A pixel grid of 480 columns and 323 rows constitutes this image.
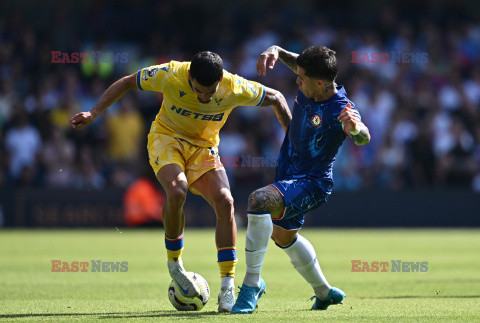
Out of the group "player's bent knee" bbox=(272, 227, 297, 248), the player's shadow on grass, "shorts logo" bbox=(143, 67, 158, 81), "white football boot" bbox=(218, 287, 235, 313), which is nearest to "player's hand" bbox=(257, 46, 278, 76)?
"shorts logo" bbox=(143, 67, 158, 81)

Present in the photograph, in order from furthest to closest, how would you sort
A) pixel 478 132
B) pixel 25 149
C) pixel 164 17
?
pixel 164 17, pixel 478 132, pixel 25 149

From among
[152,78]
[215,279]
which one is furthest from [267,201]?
[215,279]

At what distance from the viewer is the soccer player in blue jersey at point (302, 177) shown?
21.8ft

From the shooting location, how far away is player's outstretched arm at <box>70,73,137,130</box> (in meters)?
7.09

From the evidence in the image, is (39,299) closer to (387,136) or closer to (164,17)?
(387,136)

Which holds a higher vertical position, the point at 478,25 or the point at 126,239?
the point at 478,25

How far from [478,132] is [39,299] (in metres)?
14.2

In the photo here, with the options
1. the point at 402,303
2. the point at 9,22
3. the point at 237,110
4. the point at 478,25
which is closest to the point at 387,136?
the point at 237,110

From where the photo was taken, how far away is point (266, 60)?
7.04 metres

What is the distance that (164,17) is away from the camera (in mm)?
21031

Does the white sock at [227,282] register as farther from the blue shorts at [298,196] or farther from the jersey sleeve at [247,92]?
the jersey sleeve at [247,92]

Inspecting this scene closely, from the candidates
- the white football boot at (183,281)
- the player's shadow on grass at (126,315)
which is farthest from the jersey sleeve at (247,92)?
the player's shadow on grass at (126,315)

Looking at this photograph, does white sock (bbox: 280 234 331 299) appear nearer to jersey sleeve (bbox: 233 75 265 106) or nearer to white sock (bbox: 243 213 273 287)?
white sock (bbox: 243 213 273 287)

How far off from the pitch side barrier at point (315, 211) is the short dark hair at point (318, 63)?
36.5ft
